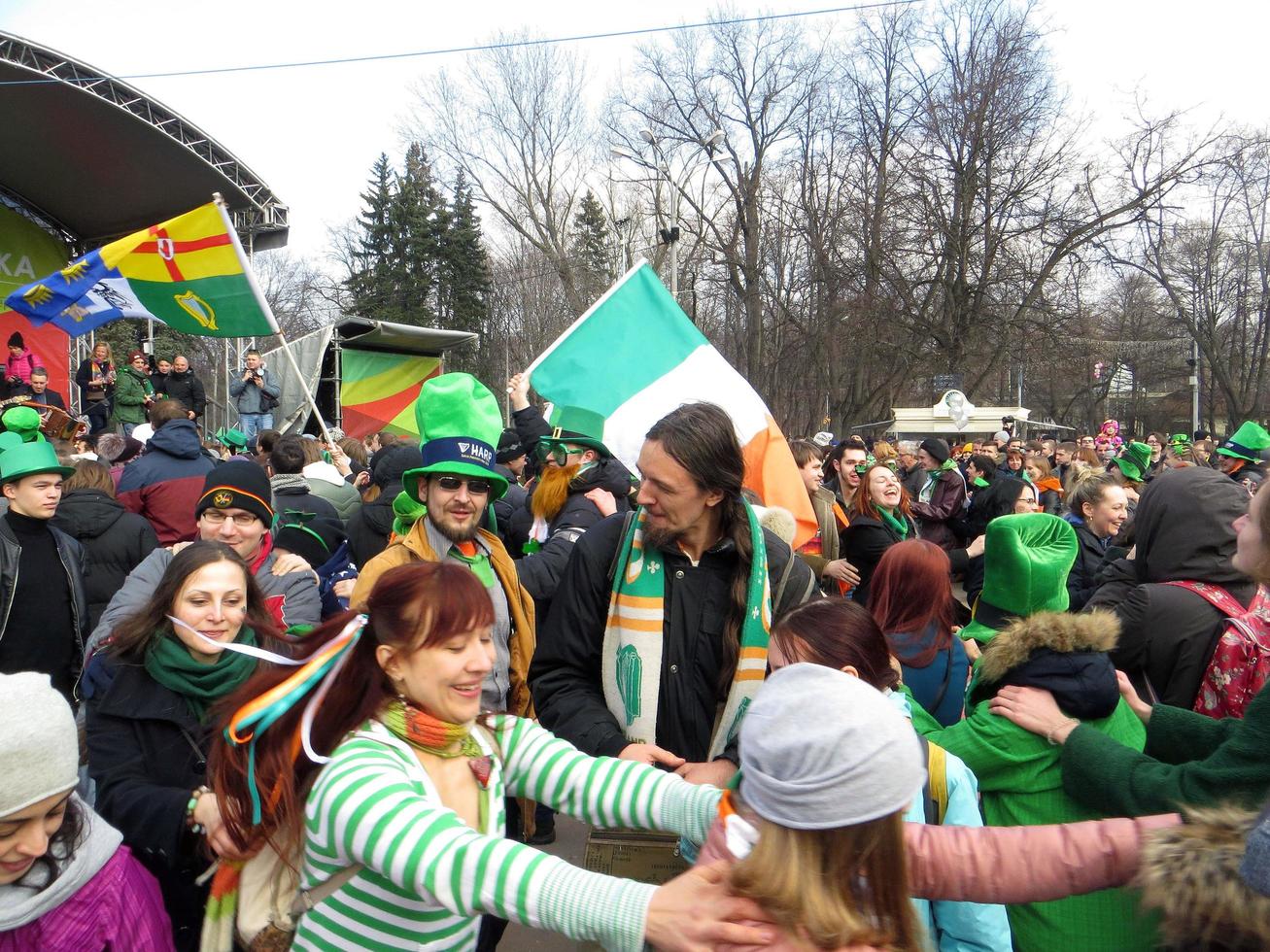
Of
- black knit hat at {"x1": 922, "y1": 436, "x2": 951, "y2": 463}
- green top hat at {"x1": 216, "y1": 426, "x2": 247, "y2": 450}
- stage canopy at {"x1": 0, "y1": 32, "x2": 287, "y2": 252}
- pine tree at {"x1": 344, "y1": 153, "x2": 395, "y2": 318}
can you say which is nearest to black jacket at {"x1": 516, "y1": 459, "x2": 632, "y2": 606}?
black knit hat at {"x1": 922, "y1": 436, "x2": 951, "y2": 463}

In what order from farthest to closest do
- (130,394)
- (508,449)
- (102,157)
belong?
(102,157)
(130,394)
(508,449)

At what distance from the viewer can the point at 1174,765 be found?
2062 millimetres

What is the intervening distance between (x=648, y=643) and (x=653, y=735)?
0.25 m

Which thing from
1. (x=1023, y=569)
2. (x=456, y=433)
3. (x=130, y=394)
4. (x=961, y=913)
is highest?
(x=130, y=394)

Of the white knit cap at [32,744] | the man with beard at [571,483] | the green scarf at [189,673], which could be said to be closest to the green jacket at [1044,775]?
the green scarf at [189,673]

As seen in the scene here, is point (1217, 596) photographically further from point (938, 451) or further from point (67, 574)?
point (938, 451)

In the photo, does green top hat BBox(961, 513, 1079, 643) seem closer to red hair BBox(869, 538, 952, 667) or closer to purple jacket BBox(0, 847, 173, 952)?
red hair BBox(869, 538, 952, 667)

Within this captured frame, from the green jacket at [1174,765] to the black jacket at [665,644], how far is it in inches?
32.5

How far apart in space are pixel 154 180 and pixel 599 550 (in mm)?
20706

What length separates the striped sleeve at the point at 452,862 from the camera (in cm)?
142

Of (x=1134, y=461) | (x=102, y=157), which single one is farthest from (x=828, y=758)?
(x=102, y=157)

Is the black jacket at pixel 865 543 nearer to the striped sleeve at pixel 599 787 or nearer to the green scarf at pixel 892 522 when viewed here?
the green scarf at pixel 892 522

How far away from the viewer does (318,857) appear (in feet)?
5.74

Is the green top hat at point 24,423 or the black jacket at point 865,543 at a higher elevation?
the green top hat at point 24,423
